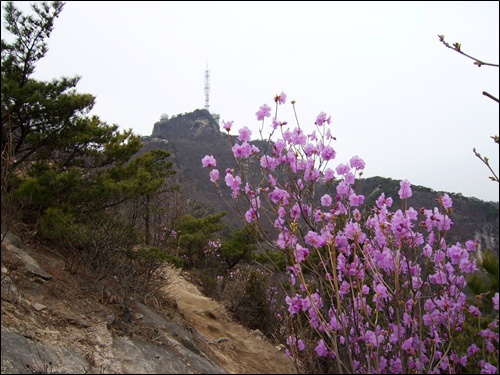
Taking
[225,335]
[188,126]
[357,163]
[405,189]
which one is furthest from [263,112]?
[188,126]

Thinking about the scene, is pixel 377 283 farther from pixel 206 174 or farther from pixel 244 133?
pixel 206 174

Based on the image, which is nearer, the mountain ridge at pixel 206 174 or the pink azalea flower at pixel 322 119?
the pink azalea flower at pixel 322 119

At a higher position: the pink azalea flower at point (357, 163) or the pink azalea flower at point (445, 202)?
the pink azalea flower at point (357, 163)

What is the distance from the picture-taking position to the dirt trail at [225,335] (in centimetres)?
492

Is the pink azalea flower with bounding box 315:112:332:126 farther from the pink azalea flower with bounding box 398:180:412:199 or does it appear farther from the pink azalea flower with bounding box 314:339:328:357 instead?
the pink azalea flower with bounding box 314:339:328:357

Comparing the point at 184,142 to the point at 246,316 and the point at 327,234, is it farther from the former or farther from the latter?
the point at 327,234

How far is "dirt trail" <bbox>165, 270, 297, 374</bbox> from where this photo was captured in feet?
16.1

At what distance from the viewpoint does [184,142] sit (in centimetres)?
5819

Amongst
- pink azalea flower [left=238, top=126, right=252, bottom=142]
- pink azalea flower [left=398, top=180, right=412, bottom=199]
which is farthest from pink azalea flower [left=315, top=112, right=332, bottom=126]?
pink azalea flower [left=398, top=180, right=412, bottom=199]

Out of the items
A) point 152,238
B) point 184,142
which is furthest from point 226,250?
point 184,142

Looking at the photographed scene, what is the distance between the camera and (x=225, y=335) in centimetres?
652

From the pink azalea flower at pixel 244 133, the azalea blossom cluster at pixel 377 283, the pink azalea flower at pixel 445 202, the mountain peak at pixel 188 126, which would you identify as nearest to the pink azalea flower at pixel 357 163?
the azalea blossom cluster at pixel 377 283

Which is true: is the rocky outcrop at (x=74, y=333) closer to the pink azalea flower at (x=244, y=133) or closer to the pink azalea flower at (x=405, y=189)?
the pink azalea flower at (x=244, y=133)

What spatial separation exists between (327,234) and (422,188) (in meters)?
30.4
